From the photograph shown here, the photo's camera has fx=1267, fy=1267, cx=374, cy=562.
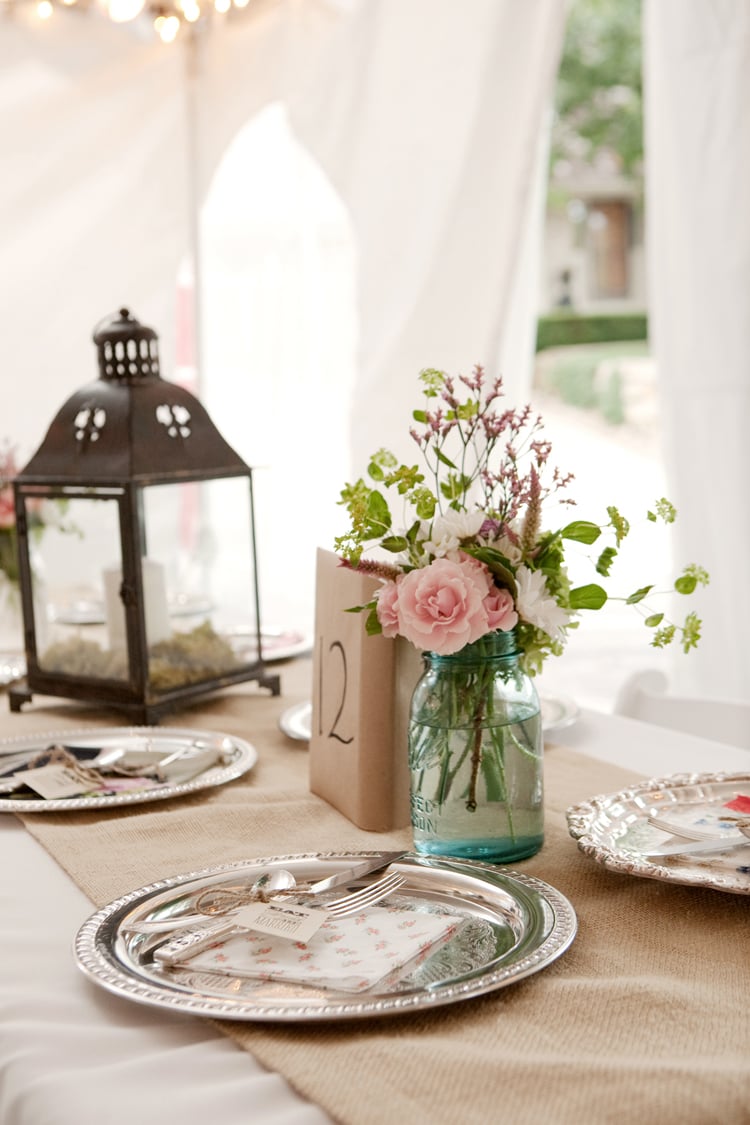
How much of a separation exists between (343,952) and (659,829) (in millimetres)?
303

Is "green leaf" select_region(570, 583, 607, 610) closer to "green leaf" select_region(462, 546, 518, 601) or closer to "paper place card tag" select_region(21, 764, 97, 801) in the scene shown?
"green leaf" select_region(462, 546, 518, 601)

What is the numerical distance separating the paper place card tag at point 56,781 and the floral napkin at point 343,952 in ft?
1.24

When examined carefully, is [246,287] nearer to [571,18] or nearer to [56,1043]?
[56,1043]

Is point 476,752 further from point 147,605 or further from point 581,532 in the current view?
point 147,605

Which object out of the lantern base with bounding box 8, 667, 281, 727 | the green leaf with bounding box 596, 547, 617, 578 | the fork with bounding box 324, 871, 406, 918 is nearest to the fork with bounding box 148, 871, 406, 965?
the fork with bounding box 324, 871, 406, 918

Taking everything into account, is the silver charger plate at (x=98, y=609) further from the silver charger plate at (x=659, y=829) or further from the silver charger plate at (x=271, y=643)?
the silver charger plate at (x=659, y=829)

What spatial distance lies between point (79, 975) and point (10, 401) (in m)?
2.52

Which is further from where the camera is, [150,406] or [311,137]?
[311,137]

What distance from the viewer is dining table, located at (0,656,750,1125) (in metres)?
0.61

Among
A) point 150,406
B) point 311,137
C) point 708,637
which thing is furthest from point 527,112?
point 150,406

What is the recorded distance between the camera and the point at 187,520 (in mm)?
1463

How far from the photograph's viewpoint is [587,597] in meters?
0.90

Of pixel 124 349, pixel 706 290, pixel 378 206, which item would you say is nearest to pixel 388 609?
pixel 124 349

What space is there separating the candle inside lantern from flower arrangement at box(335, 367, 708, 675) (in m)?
0.48
